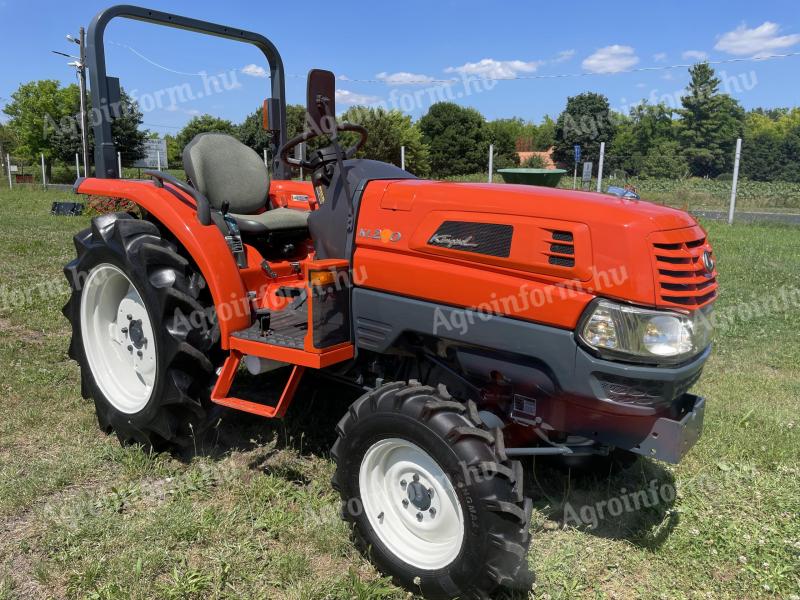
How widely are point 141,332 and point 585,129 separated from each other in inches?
1205

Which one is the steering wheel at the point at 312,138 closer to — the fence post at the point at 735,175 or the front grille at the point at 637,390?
the front grille at the point at 637,390

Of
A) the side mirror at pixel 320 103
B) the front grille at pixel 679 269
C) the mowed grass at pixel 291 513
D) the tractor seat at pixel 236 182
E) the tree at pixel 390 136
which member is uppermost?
the tree at pixel 390 136

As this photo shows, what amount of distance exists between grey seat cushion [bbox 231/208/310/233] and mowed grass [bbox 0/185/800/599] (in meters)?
1.11

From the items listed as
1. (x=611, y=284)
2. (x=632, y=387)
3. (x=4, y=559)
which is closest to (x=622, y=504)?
(x=632, y=387)

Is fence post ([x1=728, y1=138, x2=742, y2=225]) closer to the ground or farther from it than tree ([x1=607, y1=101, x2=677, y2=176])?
closer to the ground

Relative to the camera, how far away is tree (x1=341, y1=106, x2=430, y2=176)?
22.9 meters

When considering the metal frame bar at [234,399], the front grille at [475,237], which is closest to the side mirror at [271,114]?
the metal frame bar at [234,399]

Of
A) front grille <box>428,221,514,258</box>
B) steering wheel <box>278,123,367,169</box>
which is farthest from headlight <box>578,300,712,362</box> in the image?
steering wheel <box>278,123,367,169</box>

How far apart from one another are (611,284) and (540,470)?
1.51 metres

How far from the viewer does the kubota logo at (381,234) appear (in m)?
2.63

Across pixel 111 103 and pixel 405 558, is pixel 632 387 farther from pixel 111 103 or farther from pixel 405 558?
pixel 111 103

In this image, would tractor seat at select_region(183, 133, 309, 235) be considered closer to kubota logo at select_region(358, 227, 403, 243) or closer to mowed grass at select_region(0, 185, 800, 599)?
kubota logo at select_region(358, 227, 403, 243)

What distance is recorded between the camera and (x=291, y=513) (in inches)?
114

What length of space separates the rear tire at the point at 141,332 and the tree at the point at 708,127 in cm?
1491
